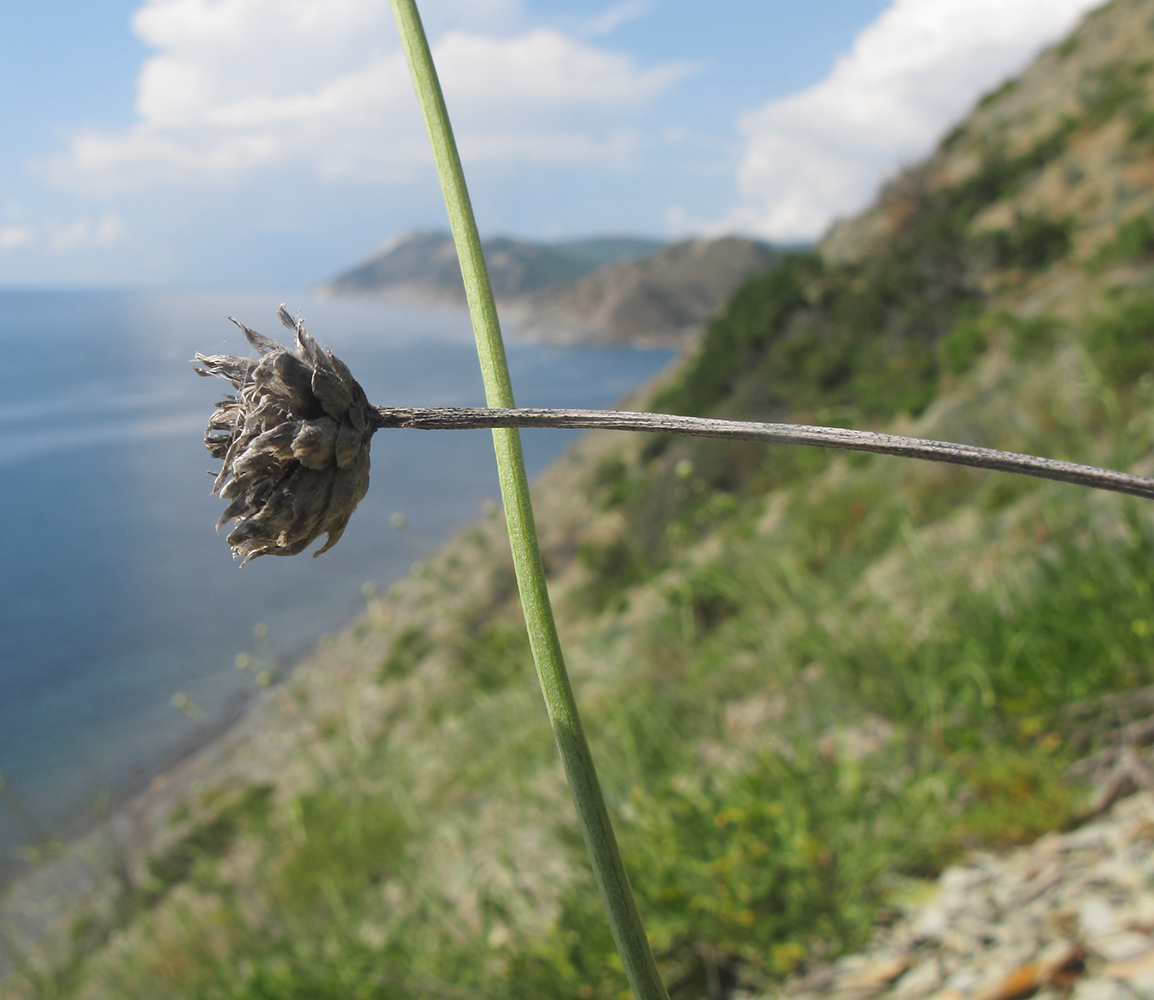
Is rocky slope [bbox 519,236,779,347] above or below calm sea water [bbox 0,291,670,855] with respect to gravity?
above

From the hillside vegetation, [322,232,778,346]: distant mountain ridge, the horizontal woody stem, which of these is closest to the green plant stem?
the horizontal woody stem

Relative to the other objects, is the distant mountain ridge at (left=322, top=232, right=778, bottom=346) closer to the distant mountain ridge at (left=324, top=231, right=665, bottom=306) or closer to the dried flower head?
the distant mountain ridge at (left=324, top=231, right=665, bottom=306)

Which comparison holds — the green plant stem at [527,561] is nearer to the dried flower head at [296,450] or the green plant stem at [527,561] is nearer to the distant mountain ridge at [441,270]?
the dried flower head at [296,450]

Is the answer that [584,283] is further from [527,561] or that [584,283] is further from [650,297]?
[527,561]

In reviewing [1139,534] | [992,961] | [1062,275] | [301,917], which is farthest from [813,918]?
[1062,275]

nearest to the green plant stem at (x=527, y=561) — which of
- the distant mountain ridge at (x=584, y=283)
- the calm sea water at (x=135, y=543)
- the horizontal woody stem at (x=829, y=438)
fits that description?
the horizontal woody stem at (x=829, y=438)

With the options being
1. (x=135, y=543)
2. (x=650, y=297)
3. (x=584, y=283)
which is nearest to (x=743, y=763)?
(x=135, y=543)
